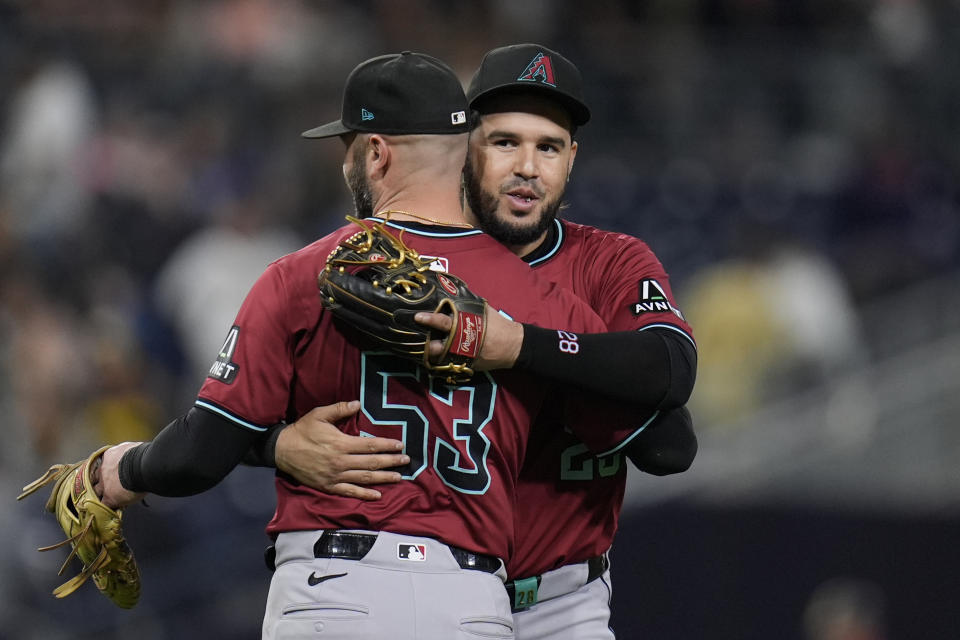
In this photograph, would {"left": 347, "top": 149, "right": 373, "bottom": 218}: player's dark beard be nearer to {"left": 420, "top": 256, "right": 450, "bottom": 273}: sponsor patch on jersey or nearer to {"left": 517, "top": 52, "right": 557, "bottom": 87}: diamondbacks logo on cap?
{"left": 420, "top": 256, "right": 450, "bottom": 273}: sponsor patch on jersey

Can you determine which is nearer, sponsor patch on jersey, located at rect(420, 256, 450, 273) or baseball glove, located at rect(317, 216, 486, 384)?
baseball glove, located at rect(317, 216, 486, 384)

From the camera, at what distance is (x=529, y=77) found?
3.35m

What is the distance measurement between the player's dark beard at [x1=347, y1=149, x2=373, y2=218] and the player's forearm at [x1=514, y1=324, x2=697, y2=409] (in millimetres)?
462

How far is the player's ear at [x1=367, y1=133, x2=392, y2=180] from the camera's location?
2957 millimetres

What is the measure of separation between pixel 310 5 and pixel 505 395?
8.07m

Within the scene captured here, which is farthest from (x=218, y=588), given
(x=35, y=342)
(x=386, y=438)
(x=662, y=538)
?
(x=386, y=438)

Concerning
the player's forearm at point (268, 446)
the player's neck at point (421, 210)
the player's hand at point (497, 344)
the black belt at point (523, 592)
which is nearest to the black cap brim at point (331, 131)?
the player's neck at point (421, 210)

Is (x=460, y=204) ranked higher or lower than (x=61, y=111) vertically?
lower

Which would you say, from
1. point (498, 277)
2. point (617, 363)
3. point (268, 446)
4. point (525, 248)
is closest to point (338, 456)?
point (268, 446)

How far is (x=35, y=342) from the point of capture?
299 inches

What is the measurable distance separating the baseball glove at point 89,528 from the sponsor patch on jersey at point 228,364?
0.46m

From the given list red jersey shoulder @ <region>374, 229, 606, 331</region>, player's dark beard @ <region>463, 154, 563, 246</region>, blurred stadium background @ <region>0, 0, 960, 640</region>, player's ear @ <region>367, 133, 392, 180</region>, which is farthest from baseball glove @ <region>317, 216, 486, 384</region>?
blurred stadium background @ <region>0, 0, 960, 640</region>

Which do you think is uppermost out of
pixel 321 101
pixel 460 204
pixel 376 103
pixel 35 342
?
pixel 321 101

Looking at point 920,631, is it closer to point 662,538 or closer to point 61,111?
point 662,538
